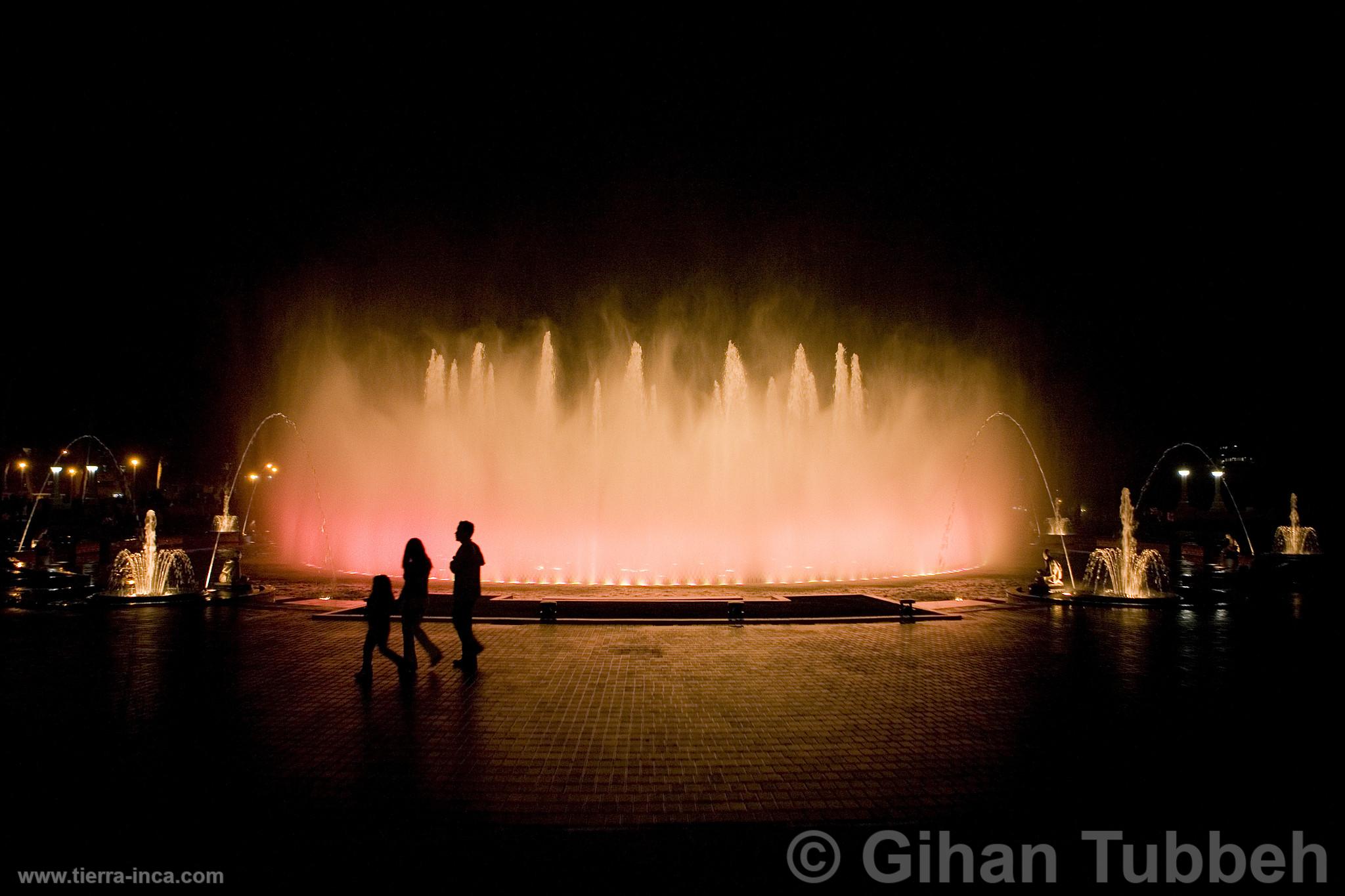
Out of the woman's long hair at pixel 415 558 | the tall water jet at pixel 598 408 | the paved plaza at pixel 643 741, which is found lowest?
the paved plaza at pixel 643 741

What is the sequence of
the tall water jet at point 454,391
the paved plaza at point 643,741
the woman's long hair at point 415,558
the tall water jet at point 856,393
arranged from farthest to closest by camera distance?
the tall water jet at point 856,393 → the tall water jet at point 454,391 → the woman's long hair at point 415,558 → the paved plaza at point 643,741

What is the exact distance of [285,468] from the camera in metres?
32.3

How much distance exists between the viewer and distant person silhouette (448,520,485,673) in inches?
355

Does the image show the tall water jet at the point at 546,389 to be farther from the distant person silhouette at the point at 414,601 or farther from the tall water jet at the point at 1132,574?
the tall water jet at the point at 1132,574

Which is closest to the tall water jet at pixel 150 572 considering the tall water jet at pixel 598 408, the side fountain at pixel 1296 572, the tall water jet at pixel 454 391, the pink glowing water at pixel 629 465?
the pink glowing water at pixel 629 465

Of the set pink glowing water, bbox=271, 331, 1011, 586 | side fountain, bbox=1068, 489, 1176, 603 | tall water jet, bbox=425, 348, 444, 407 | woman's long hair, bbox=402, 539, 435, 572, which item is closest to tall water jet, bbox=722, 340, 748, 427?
pink glowing water, bbox=271, 331, 1011, 586

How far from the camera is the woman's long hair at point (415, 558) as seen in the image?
8.95m

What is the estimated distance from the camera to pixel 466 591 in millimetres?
9266

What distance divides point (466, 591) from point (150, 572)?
11889mm

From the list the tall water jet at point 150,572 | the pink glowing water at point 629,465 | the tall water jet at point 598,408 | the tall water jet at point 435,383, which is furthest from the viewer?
the tall water jet at point 435,383

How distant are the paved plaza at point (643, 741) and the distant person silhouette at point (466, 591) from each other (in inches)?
13.1

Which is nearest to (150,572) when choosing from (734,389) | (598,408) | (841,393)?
(598,408)

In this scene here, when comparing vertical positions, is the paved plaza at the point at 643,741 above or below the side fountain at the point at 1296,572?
below

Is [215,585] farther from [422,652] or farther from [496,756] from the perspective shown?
[496,756]
